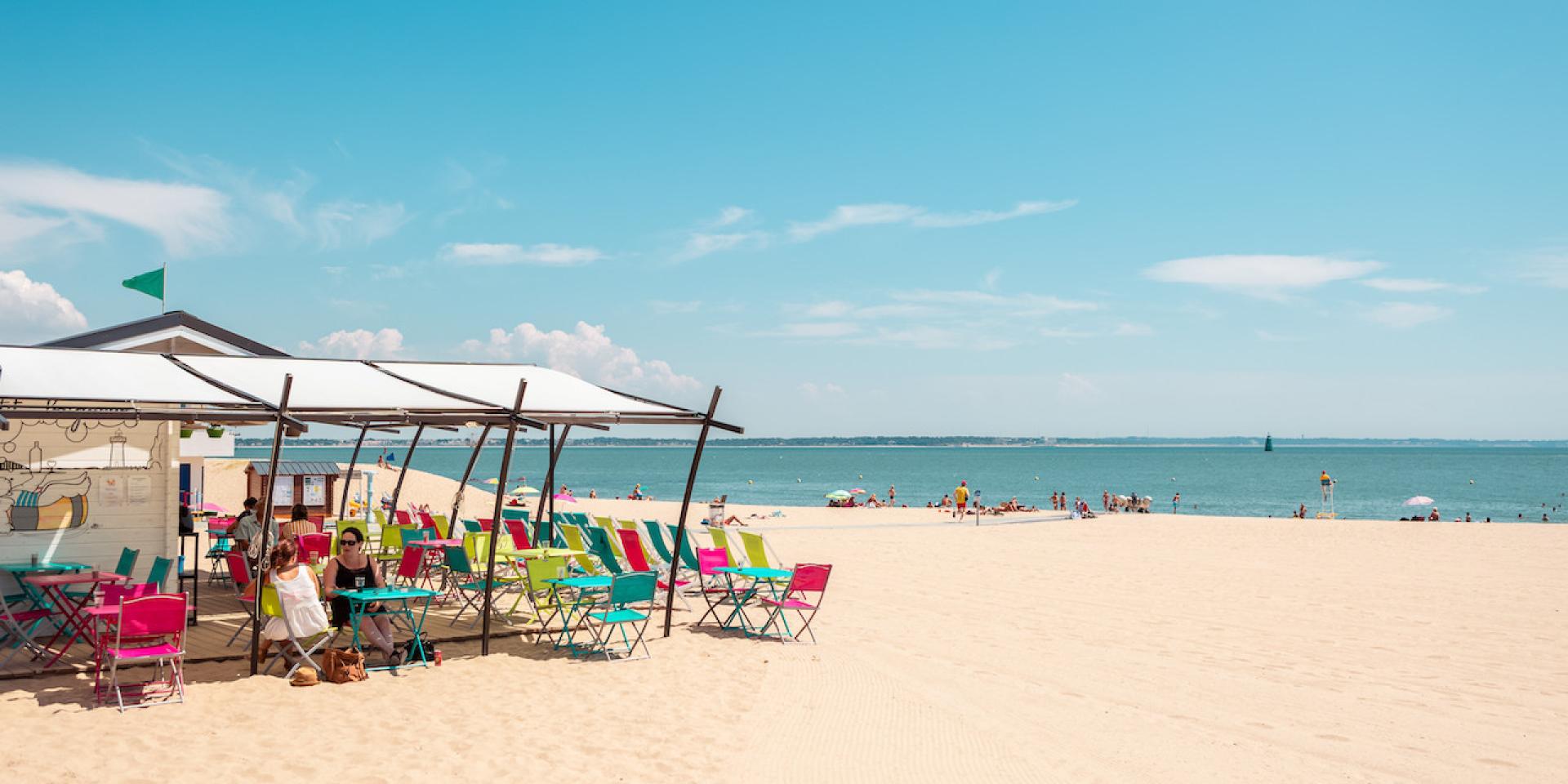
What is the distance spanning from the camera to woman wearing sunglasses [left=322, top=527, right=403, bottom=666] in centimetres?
740

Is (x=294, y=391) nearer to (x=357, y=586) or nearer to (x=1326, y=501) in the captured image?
(x=357, y=586)

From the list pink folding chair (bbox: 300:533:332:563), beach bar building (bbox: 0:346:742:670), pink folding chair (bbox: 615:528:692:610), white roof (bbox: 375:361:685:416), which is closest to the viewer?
beach bar building (bbox: 0:346:742:670)

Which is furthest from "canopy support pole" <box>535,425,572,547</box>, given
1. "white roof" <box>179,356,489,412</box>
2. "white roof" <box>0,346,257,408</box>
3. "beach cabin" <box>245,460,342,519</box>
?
"beach cabin" <box>245,460,342,519</box>

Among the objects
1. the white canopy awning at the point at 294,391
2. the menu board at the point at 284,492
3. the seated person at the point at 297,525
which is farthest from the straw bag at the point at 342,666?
the menu board at the point at 284,492

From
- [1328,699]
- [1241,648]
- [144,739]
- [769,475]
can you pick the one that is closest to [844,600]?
[1241,648]

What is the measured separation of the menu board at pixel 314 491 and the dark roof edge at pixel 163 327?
715 centimetres

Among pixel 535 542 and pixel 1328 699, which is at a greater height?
pixel 535 542

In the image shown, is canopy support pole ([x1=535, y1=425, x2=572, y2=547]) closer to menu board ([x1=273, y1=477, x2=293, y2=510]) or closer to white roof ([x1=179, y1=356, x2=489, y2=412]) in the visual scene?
white roof ([x1=179, y1=356, x2=489, y2=412])

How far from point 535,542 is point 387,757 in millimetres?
6392

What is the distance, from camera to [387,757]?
534cm

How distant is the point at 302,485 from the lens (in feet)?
60.3

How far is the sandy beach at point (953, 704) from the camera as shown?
18.0 feet

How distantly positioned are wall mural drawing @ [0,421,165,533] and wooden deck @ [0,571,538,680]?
147cm

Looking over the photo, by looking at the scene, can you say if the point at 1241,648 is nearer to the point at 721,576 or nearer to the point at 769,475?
the point at 721,576
